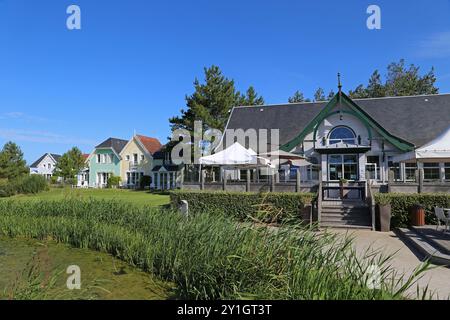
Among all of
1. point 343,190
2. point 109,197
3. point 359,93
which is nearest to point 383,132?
point 343,190

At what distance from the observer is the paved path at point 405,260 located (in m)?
6.04

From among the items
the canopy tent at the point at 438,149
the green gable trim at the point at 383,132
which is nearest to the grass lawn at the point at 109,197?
the canopy tent at the point at 438,149

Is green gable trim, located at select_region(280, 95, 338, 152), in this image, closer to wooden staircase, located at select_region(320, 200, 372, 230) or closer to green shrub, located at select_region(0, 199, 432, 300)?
wooden staircase, located at select_region(320, 200, 372, 230)

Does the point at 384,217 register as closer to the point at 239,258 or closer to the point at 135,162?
the point at 239,258

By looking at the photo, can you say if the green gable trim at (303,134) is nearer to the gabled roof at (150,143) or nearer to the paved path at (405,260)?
the paved path at (405,260)

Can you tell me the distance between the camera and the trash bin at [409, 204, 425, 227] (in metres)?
12.8

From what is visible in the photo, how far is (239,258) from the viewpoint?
A: 15.5ft

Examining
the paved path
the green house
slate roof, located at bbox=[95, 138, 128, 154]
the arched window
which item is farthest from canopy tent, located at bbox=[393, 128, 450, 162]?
slate roof, located at bbox=[95, 138, 128, 154]

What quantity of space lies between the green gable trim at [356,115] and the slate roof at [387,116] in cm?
262

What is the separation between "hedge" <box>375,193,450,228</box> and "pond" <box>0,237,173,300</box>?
11010mm

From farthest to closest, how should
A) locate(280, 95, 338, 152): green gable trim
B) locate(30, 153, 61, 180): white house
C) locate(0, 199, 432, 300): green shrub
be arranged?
1. locate(30, 153, 61, 180): white house
2. locate(280, 95, 338, 152): green gable trim
3. locate(0, 199, 432, 300): green shrub

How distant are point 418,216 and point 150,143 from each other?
4532cm
